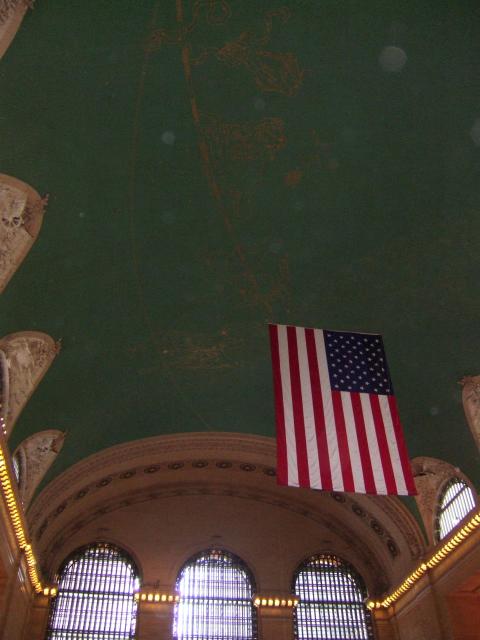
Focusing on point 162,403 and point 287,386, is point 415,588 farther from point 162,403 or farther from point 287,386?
point 287,386

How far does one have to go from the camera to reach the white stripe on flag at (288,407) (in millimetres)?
10578

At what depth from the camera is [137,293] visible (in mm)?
13922

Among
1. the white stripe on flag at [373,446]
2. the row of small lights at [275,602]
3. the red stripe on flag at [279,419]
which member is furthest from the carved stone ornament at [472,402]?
the row of small lights at [275,602]

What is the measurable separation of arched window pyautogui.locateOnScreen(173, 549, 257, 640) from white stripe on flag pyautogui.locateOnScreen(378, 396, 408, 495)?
12000mm

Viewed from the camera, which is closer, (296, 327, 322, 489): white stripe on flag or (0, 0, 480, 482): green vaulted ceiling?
(0, 0, 480, 482): green vaulted ceiling

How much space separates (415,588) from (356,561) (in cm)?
335

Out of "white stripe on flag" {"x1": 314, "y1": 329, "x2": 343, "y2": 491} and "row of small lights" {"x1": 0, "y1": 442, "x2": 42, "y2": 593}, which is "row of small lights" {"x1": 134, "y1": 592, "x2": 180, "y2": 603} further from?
"white stripe on flag" {"x1": 314, "y1": 329, "x2": 343, "y2": 491}

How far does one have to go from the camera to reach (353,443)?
437 inches

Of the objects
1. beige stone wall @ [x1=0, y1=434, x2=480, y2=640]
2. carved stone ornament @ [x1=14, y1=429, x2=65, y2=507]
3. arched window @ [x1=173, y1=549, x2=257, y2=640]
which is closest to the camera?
carved stone ornament @ [x1=14, y1=429, x2=65, y2=507]

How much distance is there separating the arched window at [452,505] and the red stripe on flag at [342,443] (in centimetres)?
765

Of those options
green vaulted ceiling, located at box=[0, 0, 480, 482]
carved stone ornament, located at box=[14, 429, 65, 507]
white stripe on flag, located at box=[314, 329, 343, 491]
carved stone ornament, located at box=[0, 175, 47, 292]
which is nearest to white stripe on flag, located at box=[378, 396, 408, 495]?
white stripe on flag, located at box=[314, 329, 343, 491]

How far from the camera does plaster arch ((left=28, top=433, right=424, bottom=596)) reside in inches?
776

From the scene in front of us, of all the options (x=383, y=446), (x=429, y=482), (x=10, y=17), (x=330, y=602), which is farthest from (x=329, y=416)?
(x=330, y=602)

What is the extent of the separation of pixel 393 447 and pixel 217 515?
1255 cm
